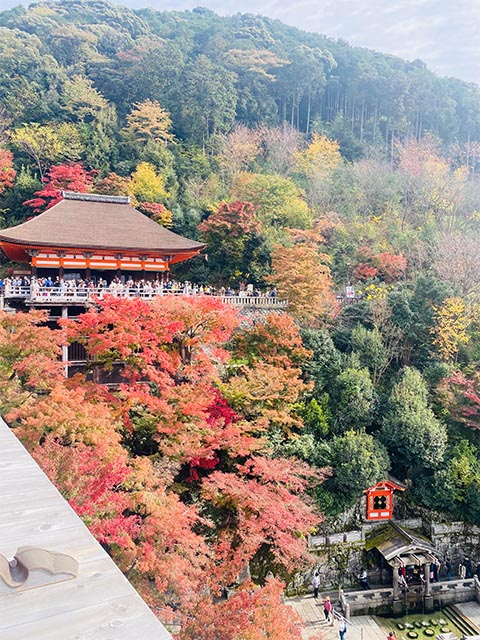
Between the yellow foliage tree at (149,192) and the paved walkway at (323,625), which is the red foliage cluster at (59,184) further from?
the paved walkway at (323,625)

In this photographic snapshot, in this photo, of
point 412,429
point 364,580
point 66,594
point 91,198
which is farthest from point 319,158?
point 66,594

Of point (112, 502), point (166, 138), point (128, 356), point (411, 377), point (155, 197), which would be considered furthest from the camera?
point (166, 138)

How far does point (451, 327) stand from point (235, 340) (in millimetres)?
9345

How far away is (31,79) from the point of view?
39.0m

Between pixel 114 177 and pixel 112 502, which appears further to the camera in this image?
pixel 114 177

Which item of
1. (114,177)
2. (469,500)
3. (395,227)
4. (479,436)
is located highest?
(114,177)

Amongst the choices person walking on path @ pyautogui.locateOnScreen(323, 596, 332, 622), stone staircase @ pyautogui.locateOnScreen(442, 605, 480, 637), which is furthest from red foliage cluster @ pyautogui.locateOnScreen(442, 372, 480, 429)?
person walking on path @ pyautogui.locateOnScreen(323, 596, 332, 622)

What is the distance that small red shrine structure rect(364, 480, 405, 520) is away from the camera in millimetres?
15383

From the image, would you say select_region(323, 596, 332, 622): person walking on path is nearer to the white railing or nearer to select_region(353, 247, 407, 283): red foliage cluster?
the white railing

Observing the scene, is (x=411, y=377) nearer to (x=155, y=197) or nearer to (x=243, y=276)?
(x=243, y=276)

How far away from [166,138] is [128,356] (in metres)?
29.8

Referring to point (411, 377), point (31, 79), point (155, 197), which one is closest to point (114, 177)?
point (155, 197)

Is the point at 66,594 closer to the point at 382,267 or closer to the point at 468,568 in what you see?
the point at 468,568

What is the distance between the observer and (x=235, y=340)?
1795cm
